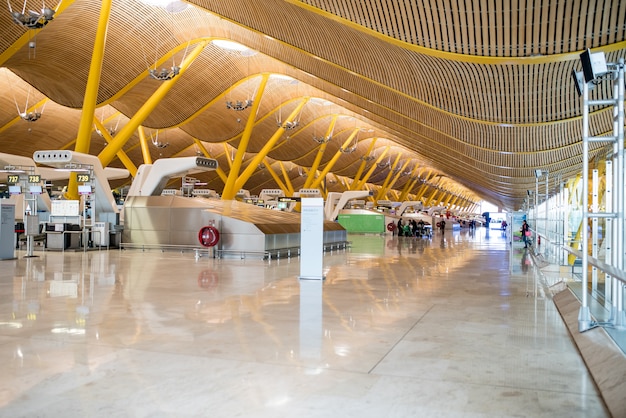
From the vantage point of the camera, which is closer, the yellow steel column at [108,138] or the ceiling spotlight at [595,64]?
the ceiling spotlight at [595,64]

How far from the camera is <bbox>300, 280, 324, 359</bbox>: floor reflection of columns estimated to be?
544cm

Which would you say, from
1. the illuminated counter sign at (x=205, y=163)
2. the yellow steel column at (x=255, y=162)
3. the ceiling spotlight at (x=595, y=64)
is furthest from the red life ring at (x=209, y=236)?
the yellow steel column at (x=255, y=162)

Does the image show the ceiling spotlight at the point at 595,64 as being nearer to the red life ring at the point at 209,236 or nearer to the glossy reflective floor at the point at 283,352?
the glossy reflective floor at the point at 283,352

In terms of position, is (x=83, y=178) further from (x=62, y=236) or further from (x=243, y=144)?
(x=243, y=144)

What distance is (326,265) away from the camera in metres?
15.6

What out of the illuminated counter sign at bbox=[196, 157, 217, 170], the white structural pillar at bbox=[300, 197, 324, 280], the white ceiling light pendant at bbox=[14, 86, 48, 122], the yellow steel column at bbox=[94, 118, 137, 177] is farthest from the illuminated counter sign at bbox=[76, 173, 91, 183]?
the yellow steel column at bbox=[94, 118, 137, 177]

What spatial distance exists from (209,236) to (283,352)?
12.6 meters

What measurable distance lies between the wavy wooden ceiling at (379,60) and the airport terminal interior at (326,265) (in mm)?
80

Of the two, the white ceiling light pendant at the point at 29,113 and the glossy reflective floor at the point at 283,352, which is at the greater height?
the white ceiling light pendant at the point at 29,113

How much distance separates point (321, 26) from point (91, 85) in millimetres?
10137

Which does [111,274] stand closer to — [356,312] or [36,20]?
[356,312]

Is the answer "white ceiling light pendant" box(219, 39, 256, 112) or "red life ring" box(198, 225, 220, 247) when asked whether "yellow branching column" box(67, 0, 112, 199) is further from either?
"white ceiling light pendant" box(219, 39, 256, 112)

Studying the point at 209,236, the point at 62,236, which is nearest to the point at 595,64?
the point at 209,236

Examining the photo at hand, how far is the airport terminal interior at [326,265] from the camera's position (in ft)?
13.9
